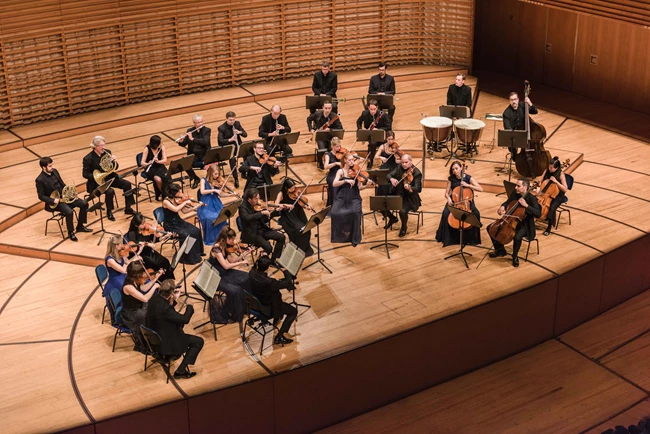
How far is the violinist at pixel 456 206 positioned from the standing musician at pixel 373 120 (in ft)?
7.25

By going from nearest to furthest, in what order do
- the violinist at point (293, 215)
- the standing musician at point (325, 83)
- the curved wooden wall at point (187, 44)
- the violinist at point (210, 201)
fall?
the violinist at point (293, 215) < the violinist at point (210, 201) < the curved wooden wall at point (187, 44) < the standing musician at point (325, 83)

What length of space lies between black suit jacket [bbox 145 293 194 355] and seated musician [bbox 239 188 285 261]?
76.2 inches

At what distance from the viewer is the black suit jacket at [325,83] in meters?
13.4

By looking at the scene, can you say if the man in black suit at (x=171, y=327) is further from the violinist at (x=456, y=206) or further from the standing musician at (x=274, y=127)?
the standing musician at (x=274, y=127)

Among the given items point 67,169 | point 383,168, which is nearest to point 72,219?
point 67,169

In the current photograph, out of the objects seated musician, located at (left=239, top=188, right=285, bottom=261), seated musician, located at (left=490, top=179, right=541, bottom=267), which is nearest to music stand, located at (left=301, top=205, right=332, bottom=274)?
seated musician, located at (left=239, top=188, right=285, bottom=261)

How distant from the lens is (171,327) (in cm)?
764

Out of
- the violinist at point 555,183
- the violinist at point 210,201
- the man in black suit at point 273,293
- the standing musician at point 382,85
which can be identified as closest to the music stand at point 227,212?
the violinist at point 210,201

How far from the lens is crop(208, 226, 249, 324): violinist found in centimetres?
855

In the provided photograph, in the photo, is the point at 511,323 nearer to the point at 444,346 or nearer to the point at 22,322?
the point at 444,346

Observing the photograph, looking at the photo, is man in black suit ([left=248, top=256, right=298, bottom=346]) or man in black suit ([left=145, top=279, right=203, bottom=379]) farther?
man in black suit ([left=248, top=256, right=298, bottom=346])

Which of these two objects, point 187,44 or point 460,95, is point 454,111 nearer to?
point 460,95

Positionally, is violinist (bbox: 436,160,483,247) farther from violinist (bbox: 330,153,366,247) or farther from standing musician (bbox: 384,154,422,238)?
violinist (bbox: 330,153,366,247)

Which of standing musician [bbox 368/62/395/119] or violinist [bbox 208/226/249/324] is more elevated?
standing musician [bbox 368/62/395/119]
